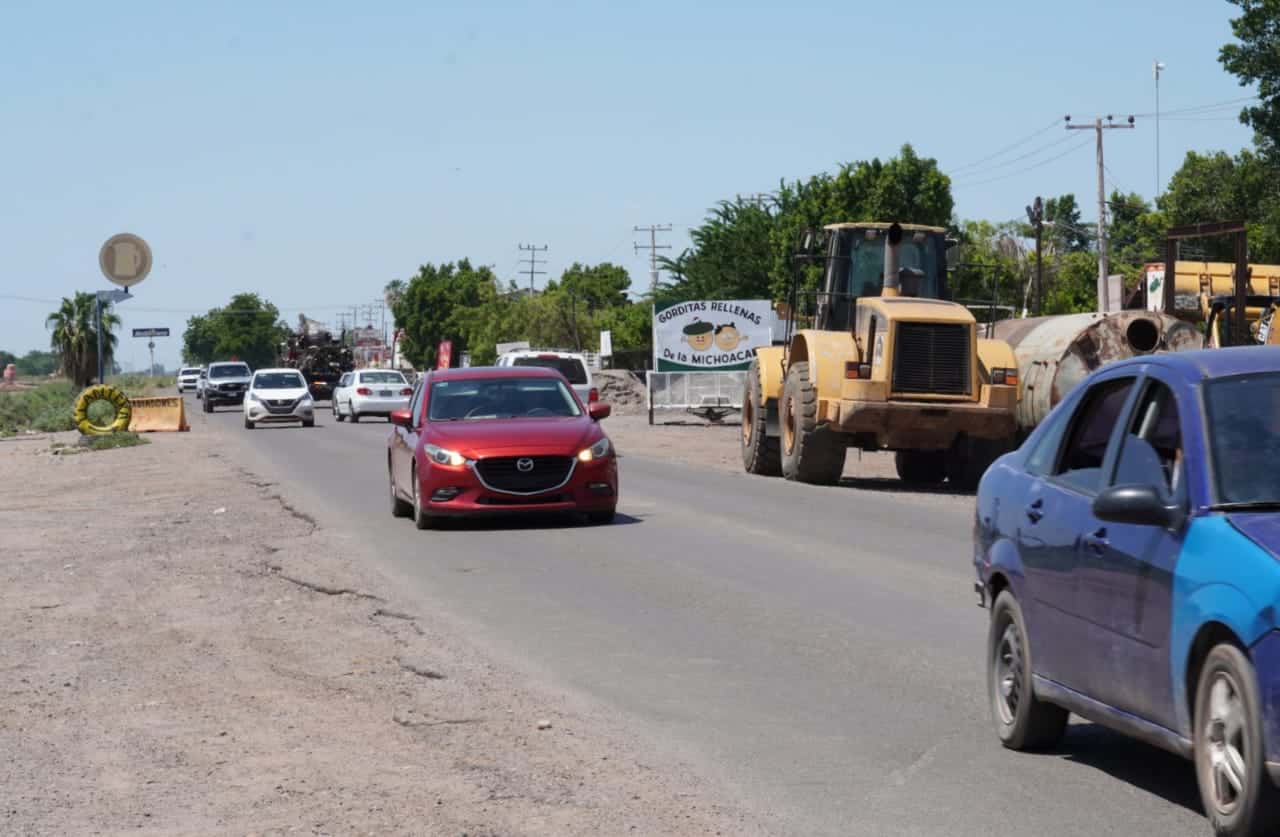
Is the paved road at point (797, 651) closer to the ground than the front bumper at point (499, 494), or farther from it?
closer to the ground

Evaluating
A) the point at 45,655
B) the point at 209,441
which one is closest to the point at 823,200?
the point at 209,441

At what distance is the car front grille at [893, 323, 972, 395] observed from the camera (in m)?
24.1

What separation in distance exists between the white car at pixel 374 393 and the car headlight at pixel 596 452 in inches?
1463

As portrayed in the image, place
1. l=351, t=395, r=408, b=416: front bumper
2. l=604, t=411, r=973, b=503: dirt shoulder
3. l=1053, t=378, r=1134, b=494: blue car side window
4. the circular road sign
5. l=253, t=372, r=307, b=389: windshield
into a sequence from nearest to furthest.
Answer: l=1053, t=378, r=1134, b=494: blue car side window < l=604, t=411, r=973, b=503: dirt shoulder < the circular road sign < l=253, t=372, r=307, b=389: windshield < l=351, t=395, r=408, b=416: front bumper

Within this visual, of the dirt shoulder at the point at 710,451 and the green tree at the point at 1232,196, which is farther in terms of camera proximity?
the green tree at the point at 1232,196

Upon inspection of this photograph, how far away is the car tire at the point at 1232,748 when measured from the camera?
544 cm

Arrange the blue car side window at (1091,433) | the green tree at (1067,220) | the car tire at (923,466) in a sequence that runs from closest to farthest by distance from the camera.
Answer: the blue car side window at (1091,433)
the car tire at (923,466)
the green tree at (1067,220)

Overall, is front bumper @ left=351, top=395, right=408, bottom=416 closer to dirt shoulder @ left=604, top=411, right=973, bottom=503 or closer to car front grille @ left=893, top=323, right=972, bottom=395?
dirt shoulder @ left=604, top=411, right=973, bottom=503

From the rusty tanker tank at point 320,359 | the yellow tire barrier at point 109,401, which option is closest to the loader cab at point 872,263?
the yellow tire barrier at point 109,401

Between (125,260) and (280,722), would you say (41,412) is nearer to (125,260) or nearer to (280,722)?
(125,260)

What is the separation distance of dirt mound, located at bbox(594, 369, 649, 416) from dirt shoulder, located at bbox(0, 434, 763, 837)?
164ft

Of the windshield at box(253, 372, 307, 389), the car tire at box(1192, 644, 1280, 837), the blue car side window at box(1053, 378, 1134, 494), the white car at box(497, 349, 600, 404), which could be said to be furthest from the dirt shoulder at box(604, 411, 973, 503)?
the car tire at box(1192, 644, 1280, 837)

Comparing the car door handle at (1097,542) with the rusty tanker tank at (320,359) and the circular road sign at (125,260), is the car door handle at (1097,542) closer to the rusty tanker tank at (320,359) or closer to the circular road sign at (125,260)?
the circular road sign at (125,260)

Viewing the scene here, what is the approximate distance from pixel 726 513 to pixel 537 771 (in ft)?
42.8
